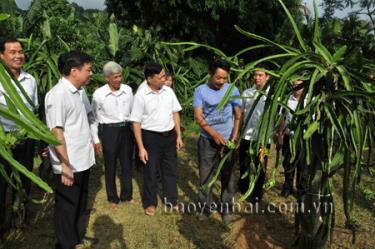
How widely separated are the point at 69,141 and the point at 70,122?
6.1 inches

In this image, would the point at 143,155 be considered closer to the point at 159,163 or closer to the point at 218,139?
the point at 159,163

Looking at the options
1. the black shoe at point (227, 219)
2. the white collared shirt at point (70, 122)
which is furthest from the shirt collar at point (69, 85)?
the black shoe at point (227, 219)

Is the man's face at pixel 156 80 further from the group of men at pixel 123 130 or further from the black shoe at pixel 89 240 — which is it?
the black shoe at pixel 89 240

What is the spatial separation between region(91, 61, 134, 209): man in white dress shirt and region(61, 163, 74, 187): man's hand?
4.46 feet

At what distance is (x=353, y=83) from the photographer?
7.24 feet

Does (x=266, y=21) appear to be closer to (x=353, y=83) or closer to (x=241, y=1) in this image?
(x=241, y=1)

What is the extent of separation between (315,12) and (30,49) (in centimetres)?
376

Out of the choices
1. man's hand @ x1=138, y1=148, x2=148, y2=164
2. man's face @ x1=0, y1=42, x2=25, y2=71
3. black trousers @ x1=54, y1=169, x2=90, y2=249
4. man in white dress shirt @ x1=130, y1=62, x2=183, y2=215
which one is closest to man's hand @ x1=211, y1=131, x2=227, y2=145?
man in white dress shirt @ x1=130, y1=62, x2=183, y2=215

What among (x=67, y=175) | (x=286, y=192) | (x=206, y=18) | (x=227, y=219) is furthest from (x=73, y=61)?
(x=206, y=18)

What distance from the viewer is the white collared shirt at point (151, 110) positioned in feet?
13.3

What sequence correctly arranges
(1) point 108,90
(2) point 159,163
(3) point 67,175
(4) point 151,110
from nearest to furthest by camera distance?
(3) point 67,175
(4) point 151,110
(1) point 108,90
(2) point 159,163

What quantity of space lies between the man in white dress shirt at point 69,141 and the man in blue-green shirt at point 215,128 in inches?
48.0

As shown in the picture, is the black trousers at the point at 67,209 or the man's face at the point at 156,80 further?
the man's face at the point at 156,80

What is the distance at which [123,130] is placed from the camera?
4387 mm
